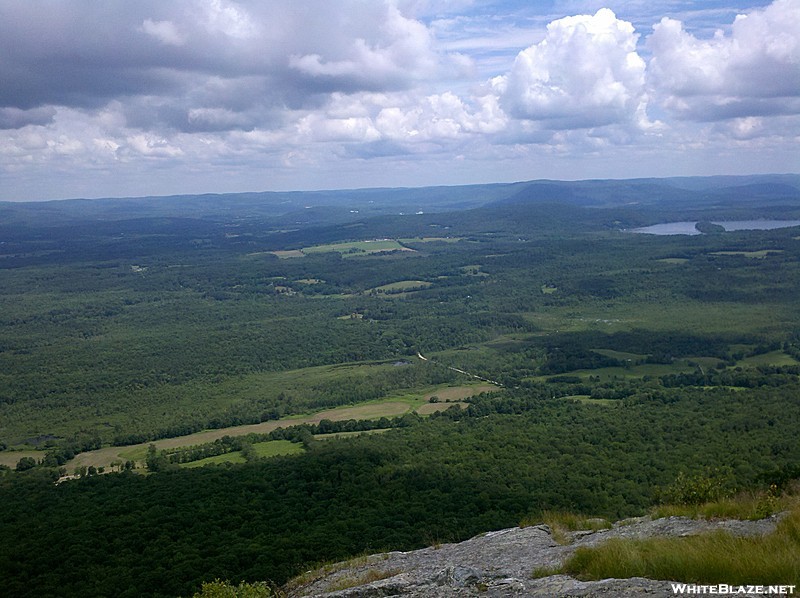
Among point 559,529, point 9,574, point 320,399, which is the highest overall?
point 559,529

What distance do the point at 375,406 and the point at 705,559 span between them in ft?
263

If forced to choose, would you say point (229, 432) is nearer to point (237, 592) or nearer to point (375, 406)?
point (375, 406)

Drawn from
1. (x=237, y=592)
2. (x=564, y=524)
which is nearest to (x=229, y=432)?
(x=237, y=592)

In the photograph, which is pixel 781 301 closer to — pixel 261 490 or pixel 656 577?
pixel 261 490

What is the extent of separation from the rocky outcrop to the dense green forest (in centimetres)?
820

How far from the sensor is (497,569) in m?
18.8

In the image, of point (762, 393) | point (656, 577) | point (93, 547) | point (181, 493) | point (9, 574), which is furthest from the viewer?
point (762, 393)

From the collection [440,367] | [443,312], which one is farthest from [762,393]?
[443,312]

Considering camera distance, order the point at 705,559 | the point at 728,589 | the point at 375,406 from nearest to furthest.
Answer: the point at 728,589
the point at 705,559
the point at 375,406

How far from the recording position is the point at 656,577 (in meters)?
14.7

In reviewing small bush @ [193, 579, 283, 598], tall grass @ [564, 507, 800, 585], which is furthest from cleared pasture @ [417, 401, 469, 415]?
tall grass @ [564, 507, 800, 585]

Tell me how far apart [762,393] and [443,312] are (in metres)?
87.4

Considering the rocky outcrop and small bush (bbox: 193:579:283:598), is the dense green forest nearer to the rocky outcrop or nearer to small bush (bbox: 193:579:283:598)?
small bush (bbox: 193:579:283:598)

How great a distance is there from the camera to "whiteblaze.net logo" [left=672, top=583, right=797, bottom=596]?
41.7 feet
